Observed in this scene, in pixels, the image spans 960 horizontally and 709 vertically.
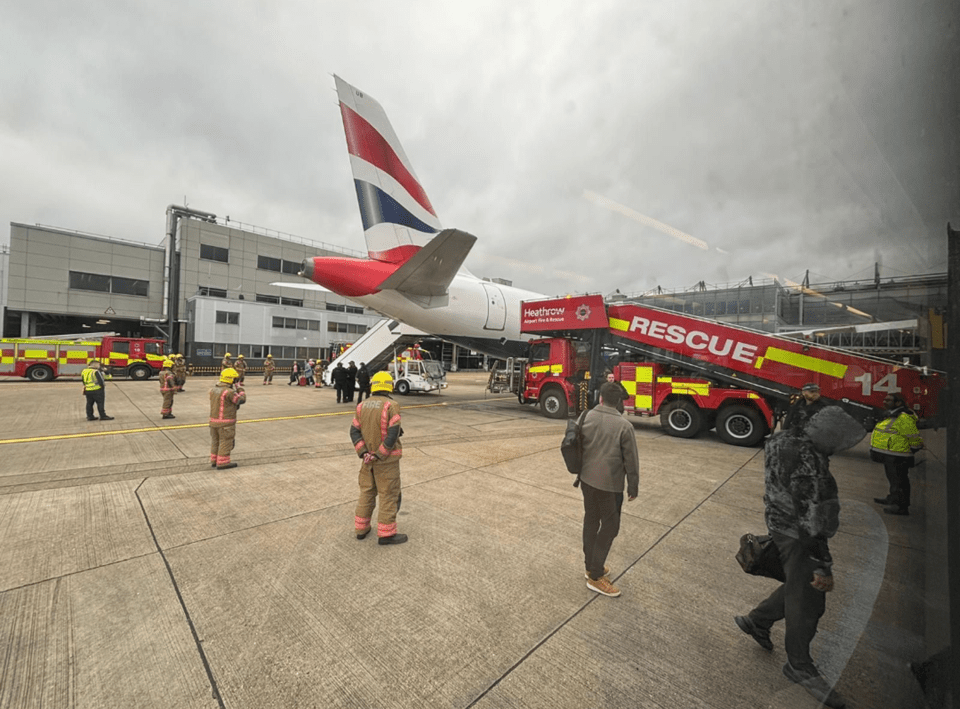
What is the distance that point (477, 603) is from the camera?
273cm

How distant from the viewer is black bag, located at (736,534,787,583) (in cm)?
217

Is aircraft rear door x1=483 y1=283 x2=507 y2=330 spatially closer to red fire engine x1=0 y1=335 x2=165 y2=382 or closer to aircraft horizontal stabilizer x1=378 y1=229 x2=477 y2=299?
aircraft horizontal stabilizer x1=378 y1=229 x2=477 y2=299

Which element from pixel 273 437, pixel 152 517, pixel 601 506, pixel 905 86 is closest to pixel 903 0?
pixel 905 86

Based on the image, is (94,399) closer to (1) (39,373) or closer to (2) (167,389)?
(2) (167,389)

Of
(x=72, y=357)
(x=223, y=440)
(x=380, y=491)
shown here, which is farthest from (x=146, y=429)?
(x=72, y=357)

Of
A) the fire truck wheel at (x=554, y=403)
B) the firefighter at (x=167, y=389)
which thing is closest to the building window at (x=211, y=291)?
the firefighter at (x=167, y=389)

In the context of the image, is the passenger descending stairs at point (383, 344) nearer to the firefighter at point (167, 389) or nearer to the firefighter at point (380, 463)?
the firefighter at point (167, 389)

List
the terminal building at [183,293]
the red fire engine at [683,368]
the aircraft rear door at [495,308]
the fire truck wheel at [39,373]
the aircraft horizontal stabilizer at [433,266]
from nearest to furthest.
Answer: the red fire engine at [683,368], the aircraft horizontal stabilizer at [433,266], the aircraft rear door at [495,308], the fire truck wheel at [39,373], the terminal building at [183,293]

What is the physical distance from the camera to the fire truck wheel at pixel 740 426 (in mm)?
8125

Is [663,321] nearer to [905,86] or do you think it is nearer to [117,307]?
[905,86]

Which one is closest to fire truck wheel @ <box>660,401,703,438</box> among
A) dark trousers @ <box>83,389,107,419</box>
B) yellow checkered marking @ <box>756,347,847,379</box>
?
yellow checkered marking @ <box>756,347,847,379</box>

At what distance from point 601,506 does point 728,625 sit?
3.47ft

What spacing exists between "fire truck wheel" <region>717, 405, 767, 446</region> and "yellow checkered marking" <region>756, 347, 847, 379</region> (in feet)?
3.68

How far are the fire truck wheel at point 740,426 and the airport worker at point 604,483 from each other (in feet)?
22.8
